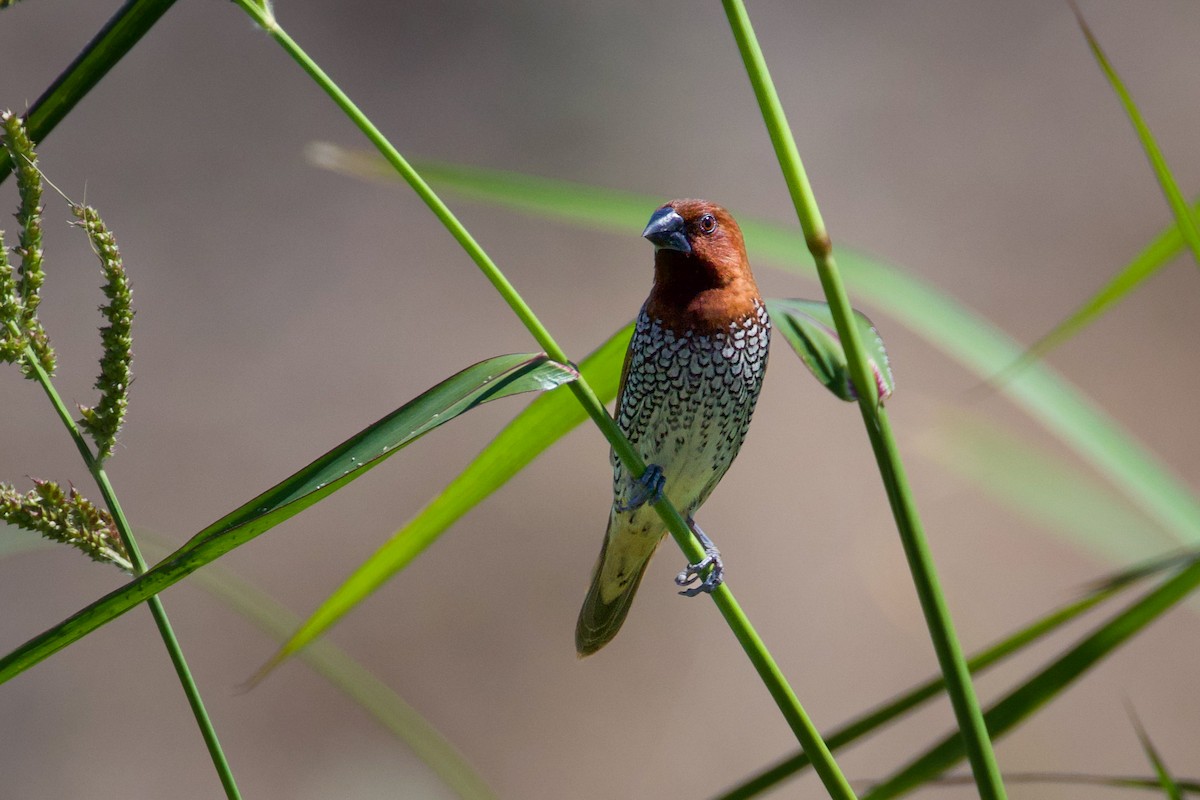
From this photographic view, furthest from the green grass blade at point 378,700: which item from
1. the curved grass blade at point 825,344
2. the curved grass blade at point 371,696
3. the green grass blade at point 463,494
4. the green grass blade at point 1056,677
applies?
the curved grass blade at point 825,344

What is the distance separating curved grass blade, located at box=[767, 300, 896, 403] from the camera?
3.91ft

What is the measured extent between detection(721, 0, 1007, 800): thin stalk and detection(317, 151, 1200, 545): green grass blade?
61 centimetres

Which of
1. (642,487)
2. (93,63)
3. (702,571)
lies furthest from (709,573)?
(93,63)

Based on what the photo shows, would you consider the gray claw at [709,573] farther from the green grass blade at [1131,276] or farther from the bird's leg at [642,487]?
the green grass blade at [1131,276]

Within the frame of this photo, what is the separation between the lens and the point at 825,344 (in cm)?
128

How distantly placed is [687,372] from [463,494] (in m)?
0.92

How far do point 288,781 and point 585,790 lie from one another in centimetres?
129

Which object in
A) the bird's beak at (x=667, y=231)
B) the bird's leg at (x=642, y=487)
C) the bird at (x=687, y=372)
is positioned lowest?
the bird's leg at (x=642, y=487)

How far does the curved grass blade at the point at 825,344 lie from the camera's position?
3.91ft

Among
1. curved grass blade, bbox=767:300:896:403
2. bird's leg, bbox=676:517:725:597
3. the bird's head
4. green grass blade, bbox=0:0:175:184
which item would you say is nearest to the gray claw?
bird's leg, bbox=676:517:725:597

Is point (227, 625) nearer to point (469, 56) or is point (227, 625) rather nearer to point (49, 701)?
point (49, 701)

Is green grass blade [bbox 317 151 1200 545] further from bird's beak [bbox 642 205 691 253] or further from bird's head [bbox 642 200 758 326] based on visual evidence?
bird's head [bbox 642 200 758 326]

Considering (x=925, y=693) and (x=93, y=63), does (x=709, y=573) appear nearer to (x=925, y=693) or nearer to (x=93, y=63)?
(x=925, y=693)

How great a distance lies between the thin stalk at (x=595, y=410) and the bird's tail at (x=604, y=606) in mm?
1103
